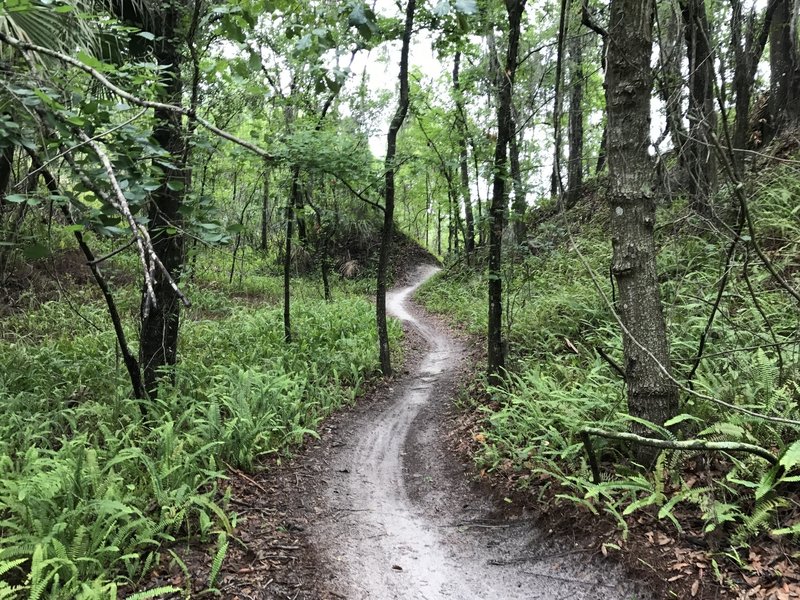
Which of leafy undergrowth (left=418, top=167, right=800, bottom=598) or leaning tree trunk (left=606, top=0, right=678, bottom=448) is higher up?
leaning tree trunk (left=606, top=0, right=678, bottom=448)

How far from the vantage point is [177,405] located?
6.38m

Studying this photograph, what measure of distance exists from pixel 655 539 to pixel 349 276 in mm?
20869

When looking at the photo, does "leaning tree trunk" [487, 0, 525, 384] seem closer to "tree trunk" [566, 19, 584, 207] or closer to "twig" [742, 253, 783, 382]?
"twig" [742, 253, 783, 382]

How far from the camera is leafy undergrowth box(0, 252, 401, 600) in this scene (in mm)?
3508

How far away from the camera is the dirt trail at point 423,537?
3.69 metres

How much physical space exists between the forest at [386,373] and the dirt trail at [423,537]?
0.10 feet

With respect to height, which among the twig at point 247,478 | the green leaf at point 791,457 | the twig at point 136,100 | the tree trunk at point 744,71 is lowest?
the twig at point 247,478

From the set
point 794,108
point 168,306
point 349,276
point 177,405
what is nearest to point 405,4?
point 168,306

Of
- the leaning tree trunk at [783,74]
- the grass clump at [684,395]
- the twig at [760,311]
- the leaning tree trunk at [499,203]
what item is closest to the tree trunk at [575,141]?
the leaning tree trunk at [783,74]

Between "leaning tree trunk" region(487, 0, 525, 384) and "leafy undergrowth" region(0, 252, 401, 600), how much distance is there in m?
2.73

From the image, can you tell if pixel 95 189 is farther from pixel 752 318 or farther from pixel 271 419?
pixel 752 318

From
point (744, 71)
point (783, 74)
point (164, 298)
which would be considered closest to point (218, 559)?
point (164, 298)

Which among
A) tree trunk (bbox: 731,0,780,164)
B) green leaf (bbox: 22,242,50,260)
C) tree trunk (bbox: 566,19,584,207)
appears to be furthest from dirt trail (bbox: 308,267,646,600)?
tree trunk (bbox: 566,19,584,207)

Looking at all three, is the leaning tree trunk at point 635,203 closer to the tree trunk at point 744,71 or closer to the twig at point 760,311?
the twig at point 760,311
